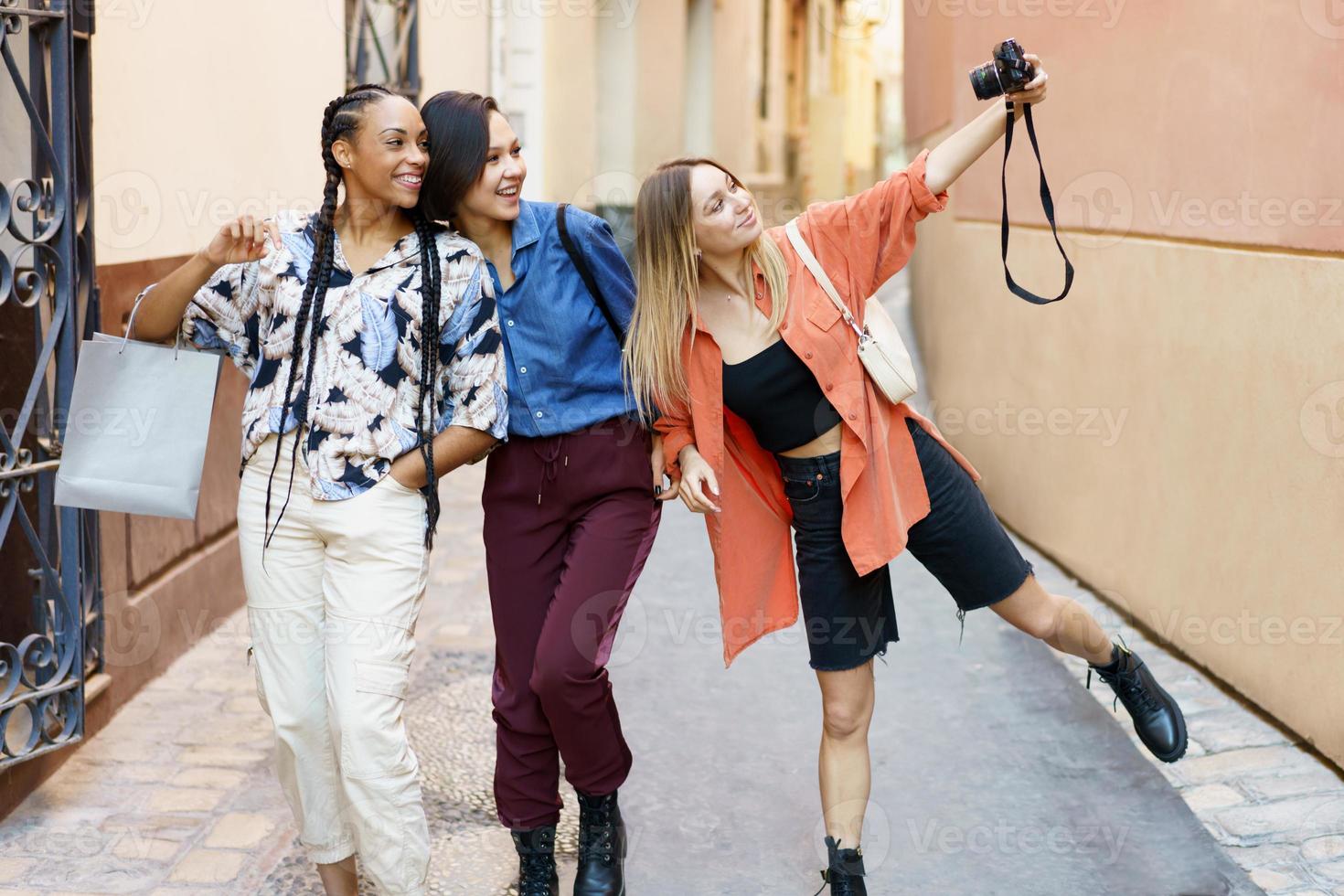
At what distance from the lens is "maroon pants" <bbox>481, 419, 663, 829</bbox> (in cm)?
355

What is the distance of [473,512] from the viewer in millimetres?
8445

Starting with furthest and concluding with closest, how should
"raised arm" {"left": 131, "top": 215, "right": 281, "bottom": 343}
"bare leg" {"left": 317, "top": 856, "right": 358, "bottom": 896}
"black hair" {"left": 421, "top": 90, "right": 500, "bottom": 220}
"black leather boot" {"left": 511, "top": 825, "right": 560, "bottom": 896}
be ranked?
"black leather boot" {"left": 511, "top": 825, "right": 560, "bottom": 896}
"bare leg" {"left": 317, "top": 856, "right": 358, "bottom": 896}
"black hair" {"left": 421, "top": 90, "right": 500, "bottom": 220}
"raised arm" {"left": 131, "top": 215, "right": 281, "bottom": 343}

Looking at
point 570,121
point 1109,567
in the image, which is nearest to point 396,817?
point 1109,567

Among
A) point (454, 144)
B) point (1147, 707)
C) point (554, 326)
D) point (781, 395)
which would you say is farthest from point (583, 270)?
point (1147, 707)

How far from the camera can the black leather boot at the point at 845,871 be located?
3607 mm

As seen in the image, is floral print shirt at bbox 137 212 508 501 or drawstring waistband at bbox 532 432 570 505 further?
drawstring waistband at bbox 532 432 570 505

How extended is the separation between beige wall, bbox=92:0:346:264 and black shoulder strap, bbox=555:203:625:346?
205 cm

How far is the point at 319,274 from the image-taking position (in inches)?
128

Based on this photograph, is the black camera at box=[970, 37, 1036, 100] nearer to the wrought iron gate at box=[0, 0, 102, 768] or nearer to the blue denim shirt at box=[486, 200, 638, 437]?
the blue denim shirt at box=[486, 200, 638, 437]

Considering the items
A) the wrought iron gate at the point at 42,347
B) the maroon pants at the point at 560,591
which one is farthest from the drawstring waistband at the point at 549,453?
the wrought iron gate at the point at 42,347

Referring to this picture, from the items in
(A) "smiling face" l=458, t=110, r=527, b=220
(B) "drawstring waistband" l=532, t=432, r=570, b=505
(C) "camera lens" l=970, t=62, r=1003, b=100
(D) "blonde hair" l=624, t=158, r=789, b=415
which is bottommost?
(B) "drawstring waistband" l=532, t=432, r=570, b=505

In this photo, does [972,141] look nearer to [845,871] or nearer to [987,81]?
[987,81]

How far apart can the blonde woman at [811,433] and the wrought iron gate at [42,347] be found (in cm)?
175

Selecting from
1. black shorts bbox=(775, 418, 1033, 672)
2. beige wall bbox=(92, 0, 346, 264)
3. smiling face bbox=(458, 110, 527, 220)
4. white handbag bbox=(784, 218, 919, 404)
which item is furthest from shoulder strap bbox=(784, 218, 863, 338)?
beige wall bbox=(92, 0, 346, 264)
